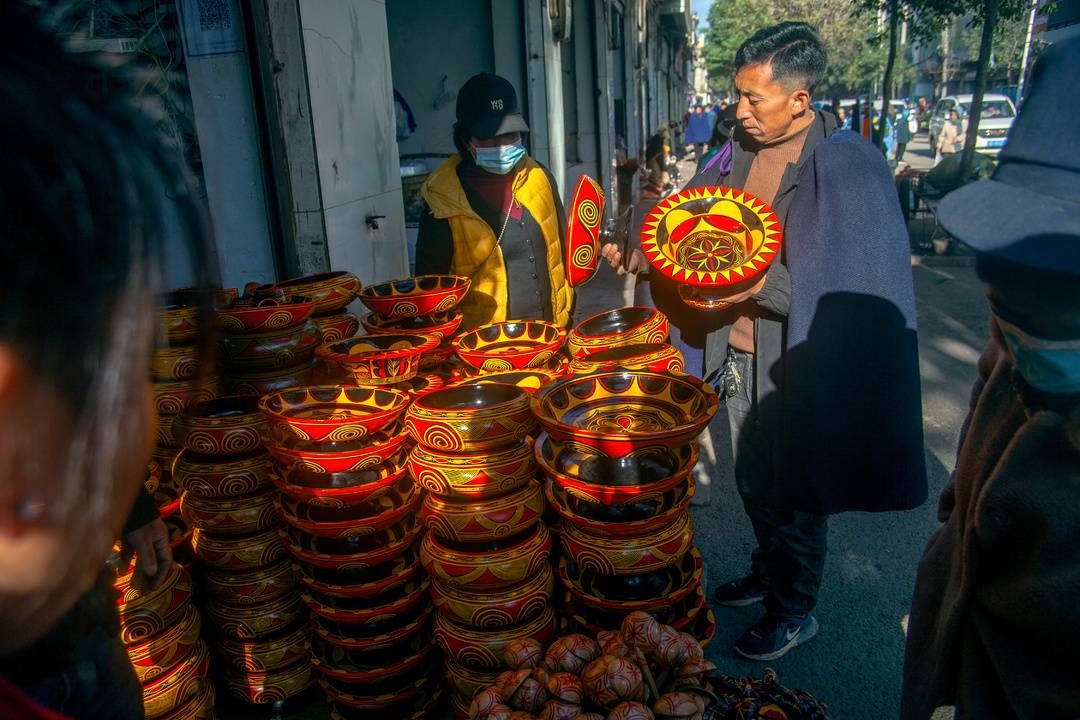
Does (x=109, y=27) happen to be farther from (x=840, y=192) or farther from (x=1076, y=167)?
(x=1076, y=167)

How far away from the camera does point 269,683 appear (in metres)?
2.49

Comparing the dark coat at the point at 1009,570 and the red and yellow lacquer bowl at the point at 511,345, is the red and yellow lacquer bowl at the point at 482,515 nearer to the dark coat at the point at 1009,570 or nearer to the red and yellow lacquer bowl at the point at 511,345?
the red and yellow lacquer bowl at the point at 511,345

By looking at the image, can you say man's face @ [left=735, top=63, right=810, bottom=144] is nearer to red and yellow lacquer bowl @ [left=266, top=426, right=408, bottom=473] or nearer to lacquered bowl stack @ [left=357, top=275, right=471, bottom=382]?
lacquered bowl stack @ [left=357, top=275, right=471, bottom=382]

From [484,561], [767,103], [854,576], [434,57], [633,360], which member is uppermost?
[434,57]

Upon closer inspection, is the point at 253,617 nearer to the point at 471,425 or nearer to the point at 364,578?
the point at 364,578

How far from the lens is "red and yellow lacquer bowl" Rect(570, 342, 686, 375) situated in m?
2.30

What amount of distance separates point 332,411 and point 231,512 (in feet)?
1.64

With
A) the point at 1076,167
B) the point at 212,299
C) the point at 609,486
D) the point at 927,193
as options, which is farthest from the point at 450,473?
the point at 927,193

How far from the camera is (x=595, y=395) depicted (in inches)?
84.8

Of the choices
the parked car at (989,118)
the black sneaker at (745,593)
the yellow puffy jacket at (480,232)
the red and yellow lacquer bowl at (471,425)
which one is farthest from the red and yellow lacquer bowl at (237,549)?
the parked car at (989,118)

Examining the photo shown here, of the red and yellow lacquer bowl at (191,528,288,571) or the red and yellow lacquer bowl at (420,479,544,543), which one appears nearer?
the red and yellow lacquer bowl at (420,479,544,543)

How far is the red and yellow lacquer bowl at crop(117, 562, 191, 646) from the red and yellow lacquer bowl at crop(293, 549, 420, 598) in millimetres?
381

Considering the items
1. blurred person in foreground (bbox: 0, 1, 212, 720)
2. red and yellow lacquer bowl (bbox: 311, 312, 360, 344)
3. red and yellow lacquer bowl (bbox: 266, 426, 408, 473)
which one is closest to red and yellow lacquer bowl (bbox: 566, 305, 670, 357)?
red and yellow lacquer bowl (bbox: 266, 426, 408, 473)

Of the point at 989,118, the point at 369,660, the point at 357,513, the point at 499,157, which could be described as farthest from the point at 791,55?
the point at 989,118
